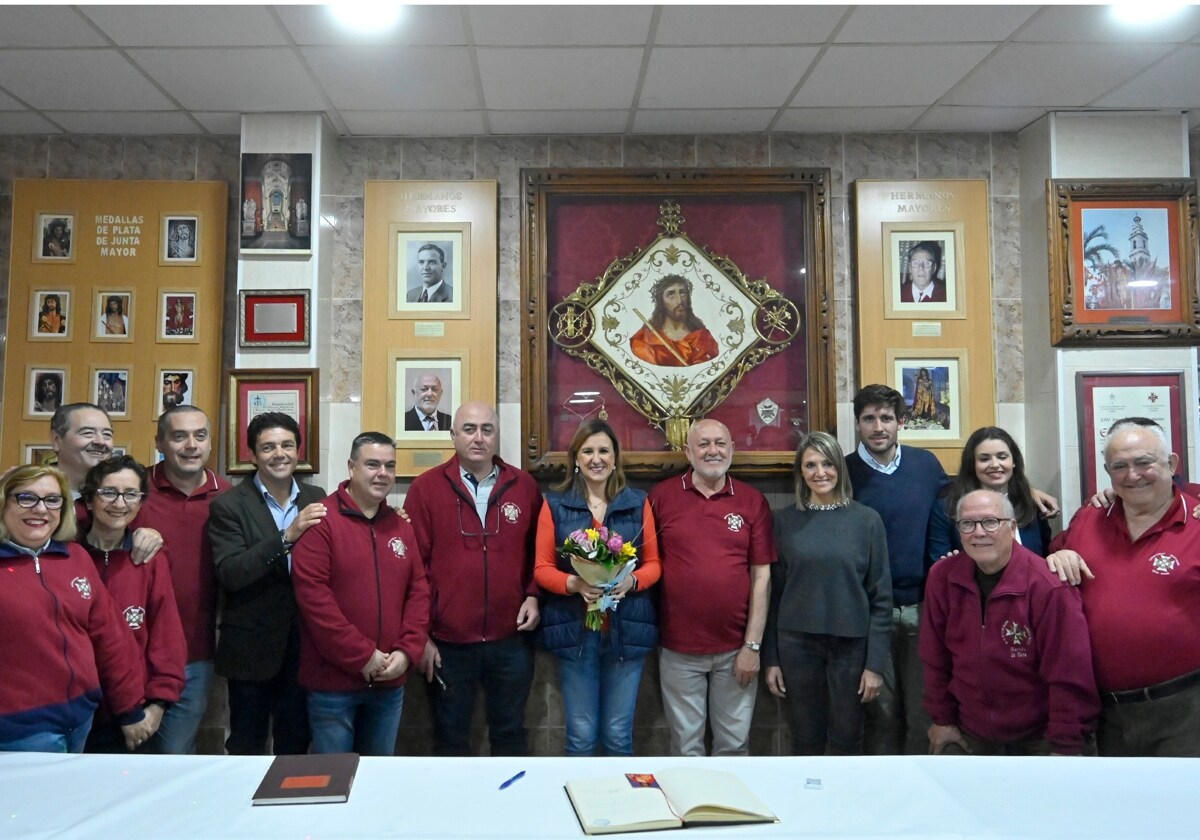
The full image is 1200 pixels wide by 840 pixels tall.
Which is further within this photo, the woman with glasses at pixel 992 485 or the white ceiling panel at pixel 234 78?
the white ceiling panel at pixel 234 78

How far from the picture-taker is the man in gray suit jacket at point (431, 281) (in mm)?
4113

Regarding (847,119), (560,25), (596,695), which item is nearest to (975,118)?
(847,119)

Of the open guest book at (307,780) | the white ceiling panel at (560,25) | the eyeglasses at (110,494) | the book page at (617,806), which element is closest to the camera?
the book page at (617,806)

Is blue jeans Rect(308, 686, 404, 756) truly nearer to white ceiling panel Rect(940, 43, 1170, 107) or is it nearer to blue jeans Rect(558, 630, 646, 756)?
blue jeans Rect(558, 630, 646, 756)

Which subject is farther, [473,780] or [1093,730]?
[1093,730]

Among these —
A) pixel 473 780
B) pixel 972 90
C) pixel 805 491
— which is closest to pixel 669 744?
pixel 805 491

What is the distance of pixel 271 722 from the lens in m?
3.61

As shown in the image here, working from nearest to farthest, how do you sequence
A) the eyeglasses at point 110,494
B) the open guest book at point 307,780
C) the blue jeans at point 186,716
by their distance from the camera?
the open guest book at point 307,780 < the eyeglasses at point 110,494 < the blue jeans at point 186,716

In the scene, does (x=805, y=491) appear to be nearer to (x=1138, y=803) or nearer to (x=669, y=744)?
(x=669, y=744)

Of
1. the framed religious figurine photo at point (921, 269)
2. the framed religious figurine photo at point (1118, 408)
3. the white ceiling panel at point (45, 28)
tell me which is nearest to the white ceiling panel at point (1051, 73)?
the framed religious figurine photo at point (921, 269)

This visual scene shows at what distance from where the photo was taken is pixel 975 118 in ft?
13.4

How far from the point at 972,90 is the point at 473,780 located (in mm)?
3665

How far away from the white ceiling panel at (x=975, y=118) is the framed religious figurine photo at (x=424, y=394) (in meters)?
2.63

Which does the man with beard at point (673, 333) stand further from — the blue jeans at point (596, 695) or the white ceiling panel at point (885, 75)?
the blue jeans at point (596, 695)
